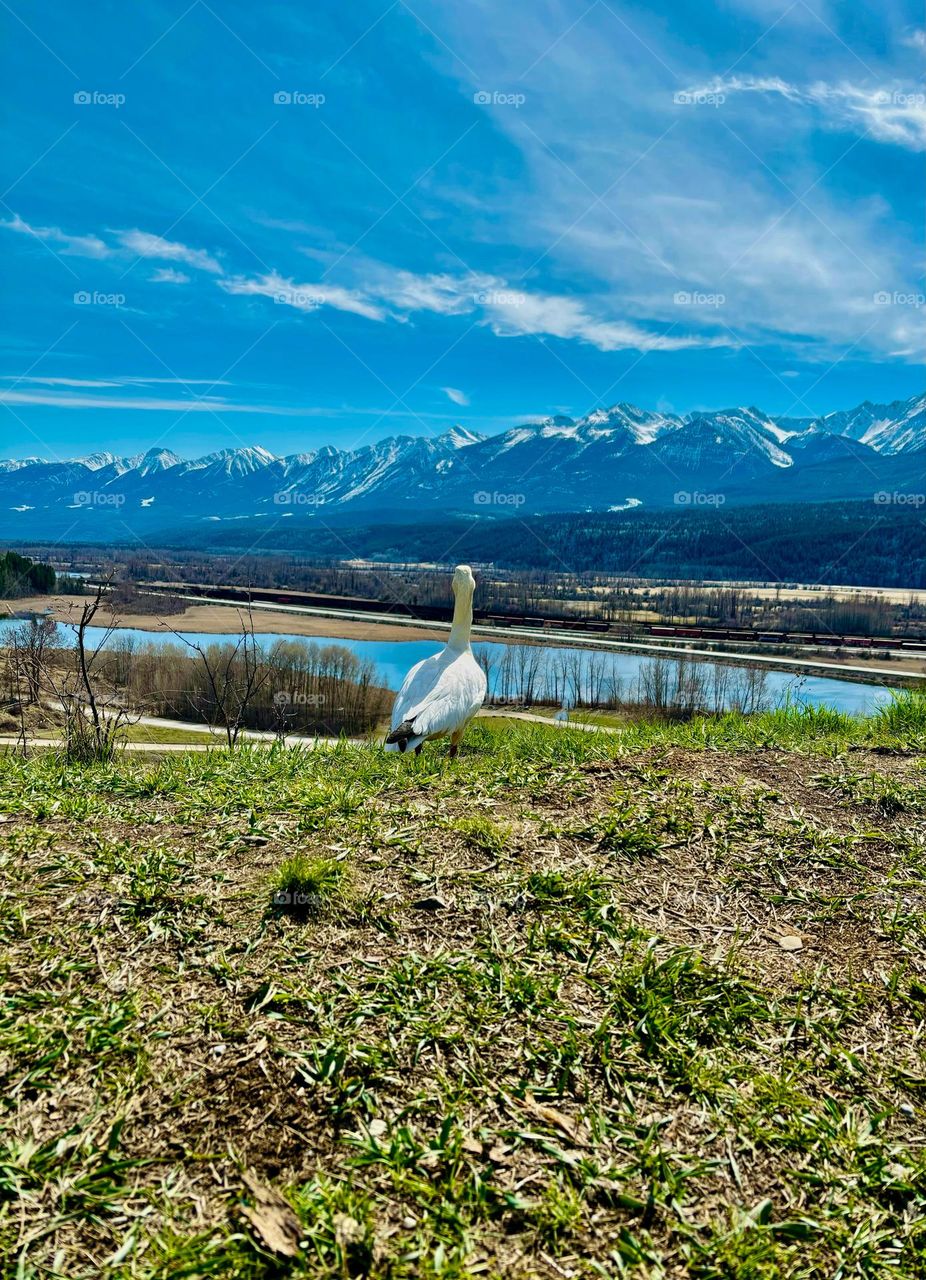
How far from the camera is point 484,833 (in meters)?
5.55

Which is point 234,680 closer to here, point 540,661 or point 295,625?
point 540,661

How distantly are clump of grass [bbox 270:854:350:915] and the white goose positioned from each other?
174 inches

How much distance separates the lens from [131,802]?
6.53m

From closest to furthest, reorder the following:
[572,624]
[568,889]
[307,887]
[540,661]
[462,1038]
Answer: [462,1038] < [307,887] < [568,889] < [540,661] < [572,624]

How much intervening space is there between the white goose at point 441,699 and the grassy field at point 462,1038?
3018 millimetres

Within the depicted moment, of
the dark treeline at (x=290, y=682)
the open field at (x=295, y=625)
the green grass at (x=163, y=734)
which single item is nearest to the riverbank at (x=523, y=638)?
the open field at (x=295, y=625)

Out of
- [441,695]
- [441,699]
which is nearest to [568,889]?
[441,699]

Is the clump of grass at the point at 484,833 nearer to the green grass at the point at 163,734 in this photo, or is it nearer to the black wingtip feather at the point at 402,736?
the black wingtip feather at the point at 402,736

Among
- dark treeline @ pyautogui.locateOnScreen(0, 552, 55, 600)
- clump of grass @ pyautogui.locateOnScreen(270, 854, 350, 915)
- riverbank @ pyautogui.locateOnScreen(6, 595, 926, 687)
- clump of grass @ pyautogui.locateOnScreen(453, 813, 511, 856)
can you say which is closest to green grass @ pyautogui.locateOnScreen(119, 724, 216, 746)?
riverbank @ pyautogui.locateOnScreen(6, 595, 926, 687)

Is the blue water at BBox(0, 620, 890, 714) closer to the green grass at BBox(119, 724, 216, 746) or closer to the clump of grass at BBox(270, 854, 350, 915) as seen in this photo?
the green grass at BBox(119, 724, 216, 746)

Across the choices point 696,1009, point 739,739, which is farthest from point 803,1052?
point 739,739

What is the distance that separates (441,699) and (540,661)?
72.7 metres

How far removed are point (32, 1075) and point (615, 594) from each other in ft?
546

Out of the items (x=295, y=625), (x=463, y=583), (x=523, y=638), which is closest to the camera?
(x=463, y=583)
